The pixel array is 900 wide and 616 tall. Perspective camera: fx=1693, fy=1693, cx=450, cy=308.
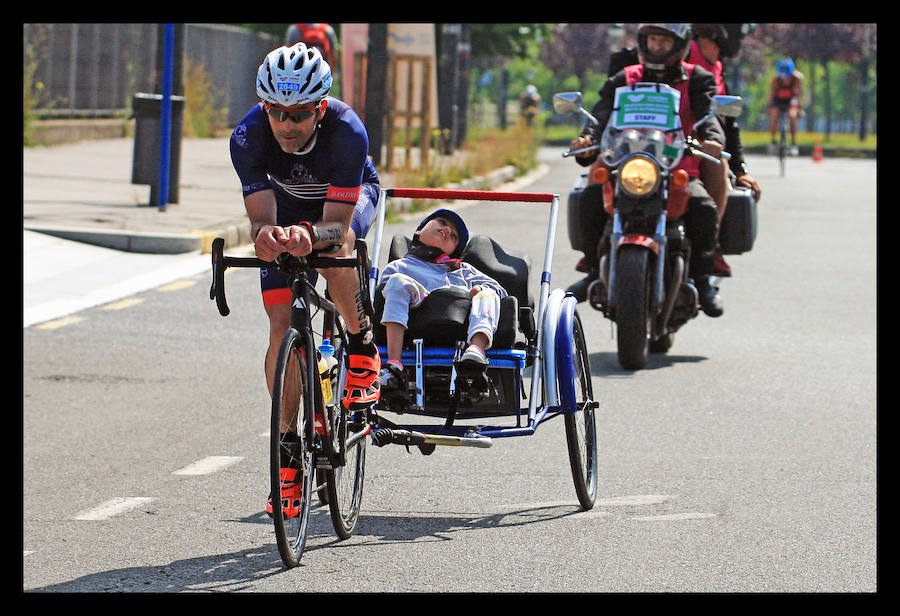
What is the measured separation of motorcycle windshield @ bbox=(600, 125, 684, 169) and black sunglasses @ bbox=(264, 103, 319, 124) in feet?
14.3

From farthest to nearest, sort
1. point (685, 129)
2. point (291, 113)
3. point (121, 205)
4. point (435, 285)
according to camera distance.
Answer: point (121, 205) < point (685, 129) < point (435, 285) < point (291, 113)

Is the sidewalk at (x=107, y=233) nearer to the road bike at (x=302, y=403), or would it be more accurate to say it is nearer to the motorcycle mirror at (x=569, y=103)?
the motorcycle mirror at (x=569, y=103)

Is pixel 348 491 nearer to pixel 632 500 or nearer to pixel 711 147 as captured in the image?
pixel 632 500

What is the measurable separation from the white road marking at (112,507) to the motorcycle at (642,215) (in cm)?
368

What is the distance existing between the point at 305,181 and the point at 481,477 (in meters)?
1.89

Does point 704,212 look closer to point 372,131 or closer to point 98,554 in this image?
point 98,554

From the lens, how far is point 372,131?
23.1 metres

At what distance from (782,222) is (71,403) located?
13366 millimetres

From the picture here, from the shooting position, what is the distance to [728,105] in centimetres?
974

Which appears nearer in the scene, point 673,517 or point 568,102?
point 673,517

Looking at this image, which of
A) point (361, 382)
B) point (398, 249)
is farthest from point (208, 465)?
point (361, 382)

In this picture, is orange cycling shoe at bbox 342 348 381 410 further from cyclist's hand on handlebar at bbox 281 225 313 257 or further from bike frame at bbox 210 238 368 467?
cyclist's hand on handlebar at bbox 281 225 313 257

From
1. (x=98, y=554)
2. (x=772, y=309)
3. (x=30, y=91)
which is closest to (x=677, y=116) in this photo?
(x=772, y=309)

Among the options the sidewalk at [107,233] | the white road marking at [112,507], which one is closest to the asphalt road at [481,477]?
the white road marking at [112,507]
